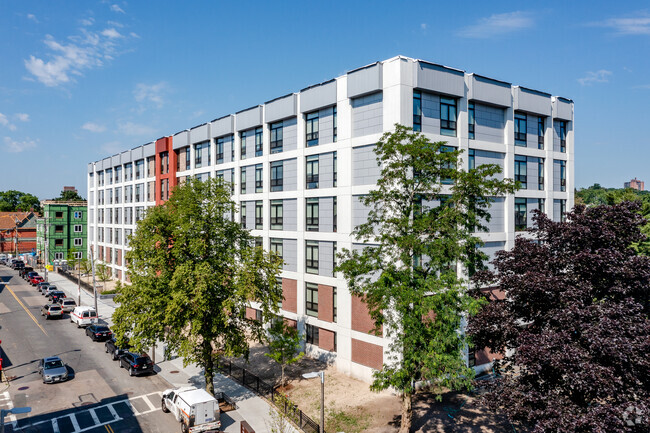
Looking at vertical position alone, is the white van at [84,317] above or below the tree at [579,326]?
below

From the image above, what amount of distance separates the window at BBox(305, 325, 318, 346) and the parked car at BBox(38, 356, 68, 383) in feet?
56.3

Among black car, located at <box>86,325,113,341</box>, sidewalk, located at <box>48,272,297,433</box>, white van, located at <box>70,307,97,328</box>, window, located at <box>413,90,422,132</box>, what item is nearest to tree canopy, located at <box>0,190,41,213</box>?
white van, located at <box>70,307,97,328</box>

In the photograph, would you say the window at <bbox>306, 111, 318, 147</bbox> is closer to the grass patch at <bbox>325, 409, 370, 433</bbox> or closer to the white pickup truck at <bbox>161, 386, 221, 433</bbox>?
the grass patch at <bbox>325, 409, 370, 433</bbox>

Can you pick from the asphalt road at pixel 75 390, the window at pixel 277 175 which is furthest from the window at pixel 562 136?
the asphalt road at pixel 75 390

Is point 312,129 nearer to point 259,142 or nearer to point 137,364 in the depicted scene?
point 259,142

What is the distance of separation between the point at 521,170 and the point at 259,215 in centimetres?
2301

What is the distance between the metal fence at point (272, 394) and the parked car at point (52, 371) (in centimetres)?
1050

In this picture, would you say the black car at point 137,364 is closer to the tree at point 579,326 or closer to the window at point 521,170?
the tree at point 579,326

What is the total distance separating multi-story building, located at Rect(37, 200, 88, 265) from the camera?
87062 mm

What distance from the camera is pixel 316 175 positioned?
34.4 metres

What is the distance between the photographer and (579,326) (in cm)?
1494

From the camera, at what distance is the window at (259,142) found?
4028 centimetres

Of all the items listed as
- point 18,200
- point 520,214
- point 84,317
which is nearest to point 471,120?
point 520,214

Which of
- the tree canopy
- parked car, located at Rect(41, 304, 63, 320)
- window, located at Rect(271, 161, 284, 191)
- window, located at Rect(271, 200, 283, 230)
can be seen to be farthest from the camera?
the tree canopy
